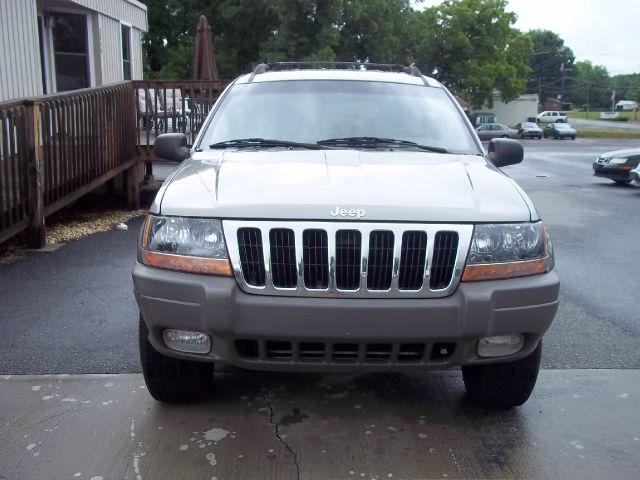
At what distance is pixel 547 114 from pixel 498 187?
8033 cm

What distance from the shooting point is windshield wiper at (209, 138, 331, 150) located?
392 cm

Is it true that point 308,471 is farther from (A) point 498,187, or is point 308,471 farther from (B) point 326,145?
(B) point 326,145

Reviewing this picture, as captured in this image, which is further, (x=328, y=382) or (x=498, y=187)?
(x=328, y=382)

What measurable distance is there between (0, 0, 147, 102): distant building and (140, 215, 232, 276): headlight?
8.59 meters

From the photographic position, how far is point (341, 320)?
2844mm

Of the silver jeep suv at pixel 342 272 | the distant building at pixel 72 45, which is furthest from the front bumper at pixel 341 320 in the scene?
the distant building at pixel 72 45

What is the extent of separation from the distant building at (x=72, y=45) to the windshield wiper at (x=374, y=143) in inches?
319

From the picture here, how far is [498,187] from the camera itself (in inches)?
130

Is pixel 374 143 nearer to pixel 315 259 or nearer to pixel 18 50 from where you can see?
pixel 315 259

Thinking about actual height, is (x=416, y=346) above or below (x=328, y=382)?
above

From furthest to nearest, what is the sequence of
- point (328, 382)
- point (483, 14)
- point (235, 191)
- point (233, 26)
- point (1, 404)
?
point (483, 14) → point (233, 26) → point (328, 382) → point (1, 404) → point (235, 191)

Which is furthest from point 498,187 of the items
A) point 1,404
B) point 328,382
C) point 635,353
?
point 1,404

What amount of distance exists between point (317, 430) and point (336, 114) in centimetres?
197

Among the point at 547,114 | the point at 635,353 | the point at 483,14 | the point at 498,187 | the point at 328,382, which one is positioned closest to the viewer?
the point at 498,187
